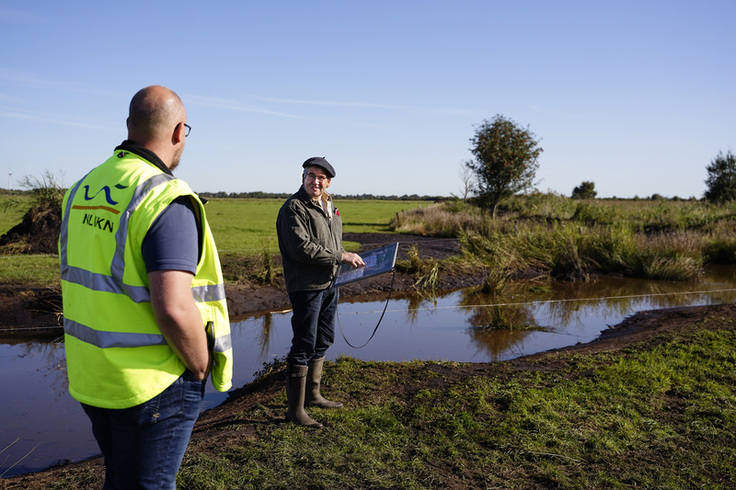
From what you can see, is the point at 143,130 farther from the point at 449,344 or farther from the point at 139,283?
the point at 449,344

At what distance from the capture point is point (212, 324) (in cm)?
218

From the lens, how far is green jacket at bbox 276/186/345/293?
4.62m

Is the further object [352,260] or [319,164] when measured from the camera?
[352,260]

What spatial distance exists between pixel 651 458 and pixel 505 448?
41.8 inches

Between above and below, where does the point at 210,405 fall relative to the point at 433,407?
below

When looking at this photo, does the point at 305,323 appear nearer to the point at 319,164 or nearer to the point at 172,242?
the point at 319,164

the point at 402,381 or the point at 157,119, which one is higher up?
the point at 157,119

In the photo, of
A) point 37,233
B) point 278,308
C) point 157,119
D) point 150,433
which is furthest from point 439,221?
point 150,433

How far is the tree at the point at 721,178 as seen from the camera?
37.1 meters

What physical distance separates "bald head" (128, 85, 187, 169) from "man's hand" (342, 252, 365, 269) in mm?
2748

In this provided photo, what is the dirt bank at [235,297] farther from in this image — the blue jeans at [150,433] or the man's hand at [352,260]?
the blue jeans at [150,433]

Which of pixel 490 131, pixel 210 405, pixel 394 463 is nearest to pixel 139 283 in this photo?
pixel 394 463

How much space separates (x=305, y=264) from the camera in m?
4.73

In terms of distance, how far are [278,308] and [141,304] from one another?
9651 millimetres
